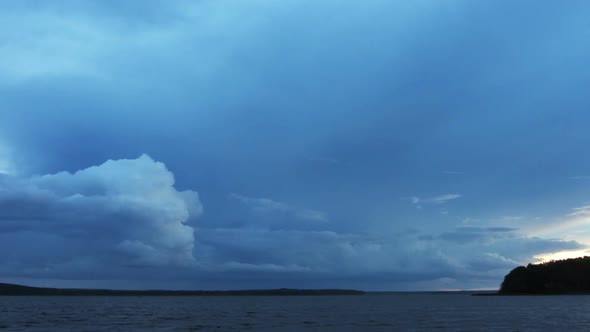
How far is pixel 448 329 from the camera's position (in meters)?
88.1

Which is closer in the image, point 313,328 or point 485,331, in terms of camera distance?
point 485,331

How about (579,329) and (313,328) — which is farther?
(313,328)

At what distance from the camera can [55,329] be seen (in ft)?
297

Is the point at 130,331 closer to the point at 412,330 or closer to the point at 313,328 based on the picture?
the point at 313,328

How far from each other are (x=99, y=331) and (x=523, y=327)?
69.4 m

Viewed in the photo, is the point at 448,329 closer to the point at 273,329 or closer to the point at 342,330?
the point at 342,330

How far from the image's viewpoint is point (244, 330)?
88688 millimetres

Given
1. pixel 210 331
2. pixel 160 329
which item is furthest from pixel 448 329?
pixel 160 329

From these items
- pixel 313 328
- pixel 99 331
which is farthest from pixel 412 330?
pixel 99 331

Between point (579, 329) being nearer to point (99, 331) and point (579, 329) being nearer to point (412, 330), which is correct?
point (412, 330)

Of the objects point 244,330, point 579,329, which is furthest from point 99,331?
point 579,329

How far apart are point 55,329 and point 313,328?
1693 inches

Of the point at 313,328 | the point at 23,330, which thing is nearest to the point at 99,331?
the point at 23,330

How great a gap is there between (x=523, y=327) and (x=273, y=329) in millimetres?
41739
